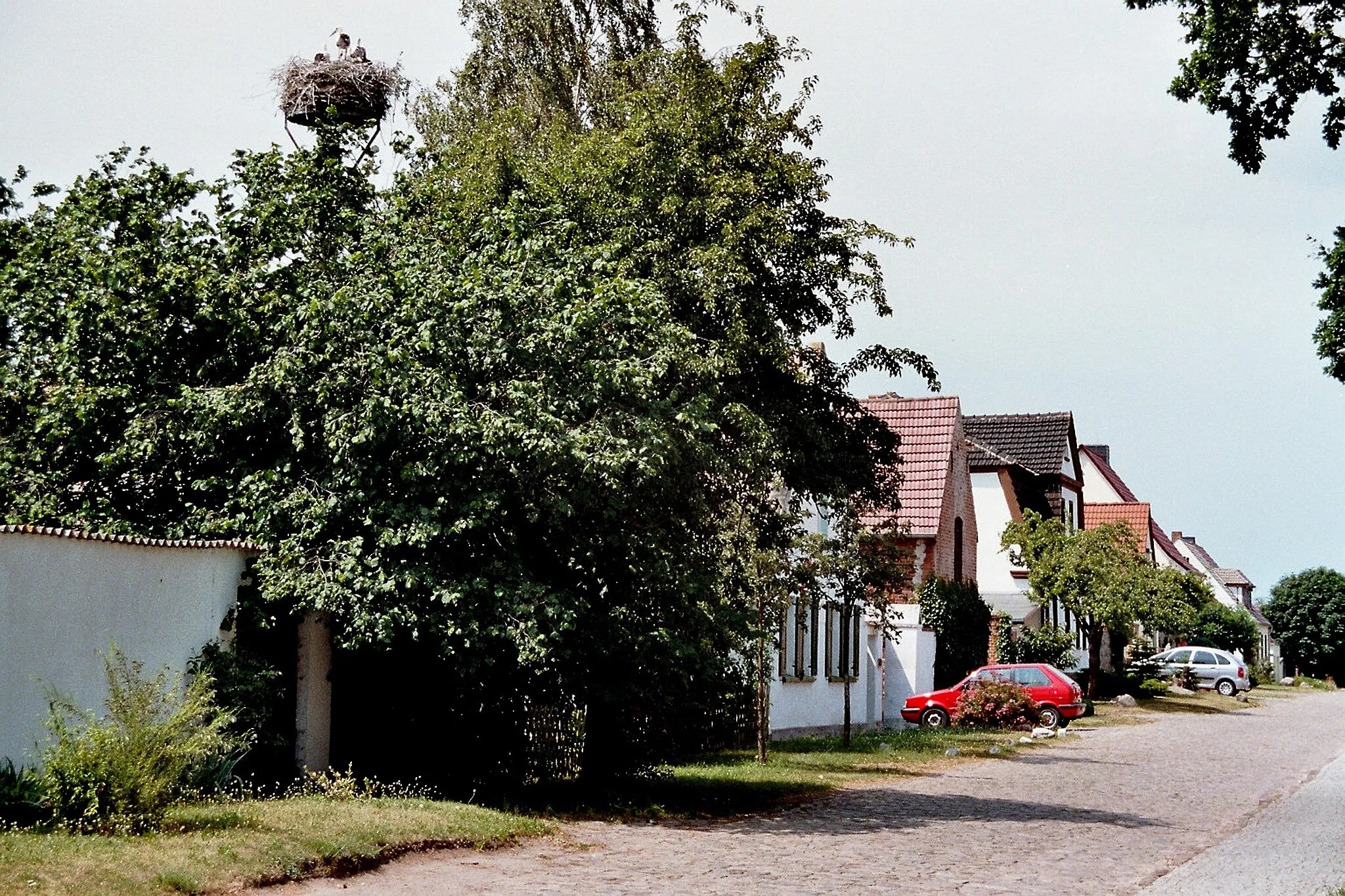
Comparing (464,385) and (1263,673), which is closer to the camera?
(464,385)

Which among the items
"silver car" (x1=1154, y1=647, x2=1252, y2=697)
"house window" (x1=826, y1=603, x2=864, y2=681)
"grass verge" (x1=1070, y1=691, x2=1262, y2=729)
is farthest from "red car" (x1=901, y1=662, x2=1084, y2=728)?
"silver car" (x1=1154, y1=647, x2=1252, y2=697)

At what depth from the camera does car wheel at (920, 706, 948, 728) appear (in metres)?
35.5

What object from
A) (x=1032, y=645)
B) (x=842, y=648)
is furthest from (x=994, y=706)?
(x=1032, y=645)

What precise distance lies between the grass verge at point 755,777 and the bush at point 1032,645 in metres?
13.5

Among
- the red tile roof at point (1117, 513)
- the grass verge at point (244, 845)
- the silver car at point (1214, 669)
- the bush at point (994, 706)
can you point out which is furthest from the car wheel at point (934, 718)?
the red tile roof at point (1117, 513)

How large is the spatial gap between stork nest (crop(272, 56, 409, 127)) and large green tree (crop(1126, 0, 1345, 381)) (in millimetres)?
11391

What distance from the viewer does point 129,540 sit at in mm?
13500

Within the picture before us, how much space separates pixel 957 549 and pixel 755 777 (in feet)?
79.0

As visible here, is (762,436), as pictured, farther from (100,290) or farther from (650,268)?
(100,290)

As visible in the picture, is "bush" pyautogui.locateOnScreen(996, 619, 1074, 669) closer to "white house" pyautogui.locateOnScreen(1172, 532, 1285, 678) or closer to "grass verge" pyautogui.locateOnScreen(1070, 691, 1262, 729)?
"grass verge" pyautogui.locateOnScreen(1070, 691, 1262, 729)

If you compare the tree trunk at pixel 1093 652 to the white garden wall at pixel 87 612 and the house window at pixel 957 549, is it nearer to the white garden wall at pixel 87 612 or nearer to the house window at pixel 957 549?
the house window at pixel 957 549

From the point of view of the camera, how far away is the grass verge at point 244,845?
972 centimetres

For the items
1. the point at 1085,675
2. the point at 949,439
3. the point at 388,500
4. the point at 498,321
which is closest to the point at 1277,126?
the point at 498,321

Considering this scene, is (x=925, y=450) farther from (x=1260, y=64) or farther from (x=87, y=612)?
(x=87, y=612)
